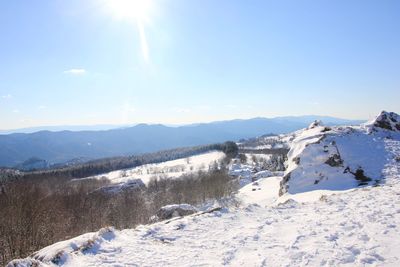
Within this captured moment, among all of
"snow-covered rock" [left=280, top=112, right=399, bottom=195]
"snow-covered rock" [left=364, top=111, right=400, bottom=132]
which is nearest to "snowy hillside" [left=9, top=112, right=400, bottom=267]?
"snow-covered rock" [left=280, top=112, right=399, bottom=195]

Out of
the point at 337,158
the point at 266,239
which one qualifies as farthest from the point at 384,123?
the point at 266,239

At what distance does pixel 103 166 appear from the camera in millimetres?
189500

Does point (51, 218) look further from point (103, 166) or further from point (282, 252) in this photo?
point (103, 166)

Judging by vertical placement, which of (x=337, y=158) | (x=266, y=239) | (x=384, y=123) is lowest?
(x=266, y=239)

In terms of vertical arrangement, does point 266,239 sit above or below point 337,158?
below

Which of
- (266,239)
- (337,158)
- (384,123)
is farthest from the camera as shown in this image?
(384,123)

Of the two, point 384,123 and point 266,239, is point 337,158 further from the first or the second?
point 266,239

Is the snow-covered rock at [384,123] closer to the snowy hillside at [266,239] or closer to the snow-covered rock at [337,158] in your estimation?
the snow-covered rock at [337,158]

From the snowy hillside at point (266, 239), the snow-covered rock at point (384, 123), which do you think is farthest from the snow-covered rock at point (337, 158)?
the snowy hillside at point (266, 239)

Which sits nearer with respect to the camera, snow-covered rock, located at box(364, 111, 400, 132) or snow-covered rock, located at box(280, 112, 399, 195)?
snow-covered rock, located at box(280, 112, 399, 195)

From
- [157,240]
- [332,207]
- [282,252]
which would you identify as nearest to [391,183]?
[332,207]

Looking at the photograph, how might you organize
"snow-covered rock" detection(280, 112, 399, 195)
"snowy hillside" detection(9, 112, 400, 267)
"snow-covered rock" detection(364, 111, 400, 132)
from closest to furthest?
"snowy hillside" detection(9, 112, 400, 267) → "snow-covered rock" detection(280, 112, 399, 195) → "snow-covered rock" detection(364, 111, 400, 132)

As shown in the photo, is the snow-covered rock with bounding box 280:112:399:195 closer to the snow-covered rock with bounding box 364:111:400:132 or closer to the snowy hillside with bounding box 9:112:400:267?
the snow-covered rock with bounding box 364:111:400:132

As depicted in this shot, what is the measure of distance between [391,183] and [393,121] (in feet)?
44.7
